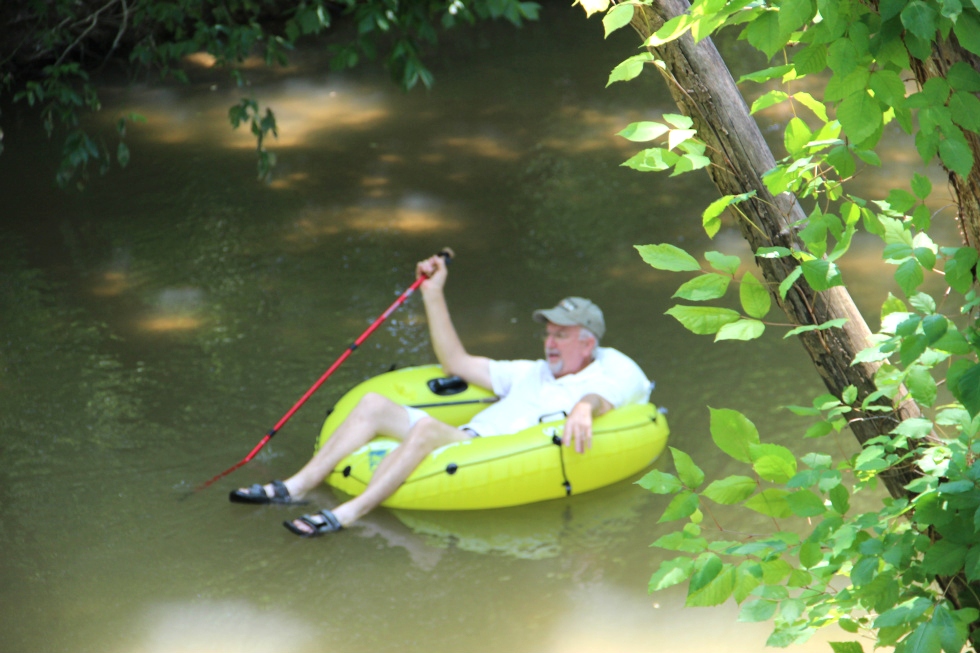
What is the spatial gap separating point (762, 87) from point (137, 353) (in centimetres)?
509

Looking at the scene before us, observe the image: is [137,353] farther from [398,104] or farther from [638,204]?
[398,104]

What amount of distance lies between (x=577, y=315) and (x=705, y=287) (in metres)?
2.71

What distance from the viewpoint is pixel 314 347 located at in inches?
205

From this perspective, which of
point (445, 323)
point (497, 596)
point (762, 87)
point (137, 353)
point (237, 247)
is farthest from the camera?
point (762, 87)

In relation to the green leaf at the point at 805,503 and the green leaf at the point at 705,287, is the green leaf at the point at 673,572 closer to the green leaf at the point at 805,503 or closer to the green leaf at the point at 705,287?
the green leaf at the point at 805,503

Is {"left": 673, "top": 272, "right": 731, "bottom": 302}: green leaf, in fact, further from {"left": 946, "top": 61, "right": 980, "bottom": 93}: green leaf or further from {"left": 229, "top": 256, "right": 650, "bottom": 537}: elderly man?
{"left": 229, "top": 256, "right": 650, "bottom": 537}: elderly man

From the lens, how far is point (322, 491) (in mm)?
4152

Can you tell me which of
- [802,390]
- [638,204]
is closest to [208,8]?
[638,204]

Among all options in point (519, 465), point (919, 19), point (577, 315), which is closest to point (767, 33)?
point (919, 19)

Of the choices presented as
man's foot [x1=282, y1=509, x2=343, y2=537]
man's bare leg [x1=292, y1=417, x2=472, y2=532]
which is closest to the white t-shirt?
man's bare leg [x1=292, y1=417, x2=472, y2=532]

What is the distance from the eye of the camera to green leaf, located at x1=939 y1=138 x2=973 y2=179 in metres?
1.20

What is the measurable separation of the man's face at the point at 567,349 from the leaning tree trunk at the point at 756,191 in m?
2.50

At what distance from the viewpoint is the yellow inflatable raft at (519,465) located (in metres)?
3.90

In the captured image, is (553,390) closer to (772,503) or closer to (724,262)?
(772,503)
